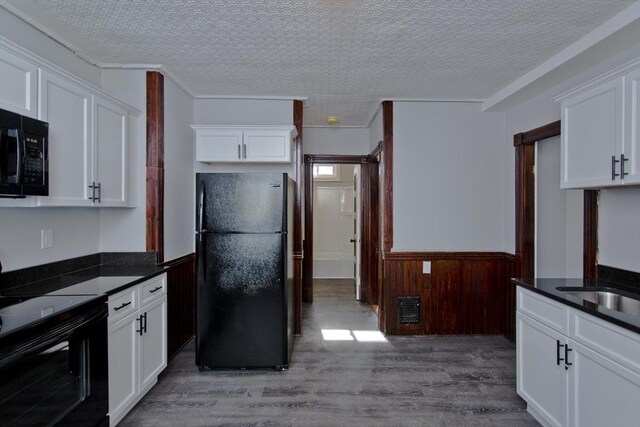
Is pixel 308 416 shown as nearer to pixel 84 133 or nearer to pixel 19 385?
pixel 19 385

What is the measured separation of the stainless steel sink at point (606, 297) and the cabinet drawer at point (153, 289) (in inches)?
106

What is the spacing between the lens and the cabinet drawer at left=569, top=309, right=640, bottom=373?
1550 millimetres

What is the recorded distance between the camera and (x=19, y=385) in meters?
1.47

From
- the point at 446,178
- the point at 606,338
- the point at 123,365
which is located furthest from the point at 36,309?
the point at 446,178

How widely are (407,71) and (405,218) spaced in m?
1.50

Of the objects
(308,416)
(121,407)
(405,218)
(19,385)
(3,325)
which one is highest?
(405,218)

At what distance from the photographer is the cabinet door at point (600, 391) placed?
1568 mm

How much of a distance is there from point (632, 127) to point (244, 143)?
2.91 metres

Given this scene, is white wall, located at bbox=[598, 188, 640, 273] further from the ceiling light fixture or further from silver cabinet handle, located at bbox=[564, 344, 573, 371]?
the ceiling light fixture

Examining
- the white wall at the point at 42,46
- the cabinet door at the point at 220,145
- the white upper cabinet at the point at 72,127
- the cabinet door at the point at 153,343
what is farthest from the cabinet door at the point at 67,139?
the cabinet door at the point at 220,145

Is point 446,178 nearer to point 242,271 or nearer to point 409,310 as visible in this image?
point 409,310

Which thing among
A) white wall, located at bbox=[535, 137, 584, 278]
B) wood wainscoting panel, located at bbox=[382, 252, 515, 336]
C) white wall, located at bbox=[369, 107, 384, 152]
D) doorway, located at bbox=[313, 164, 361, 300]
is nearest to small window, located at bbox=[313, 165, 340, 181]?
doorway, located at bbox=[313, 164, 361, 300]

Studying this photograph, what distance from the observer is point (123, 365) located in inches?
87.2

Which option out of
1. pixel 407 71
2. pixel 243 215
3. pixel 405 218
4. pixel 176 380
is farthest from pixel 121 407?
pixel 407 71
